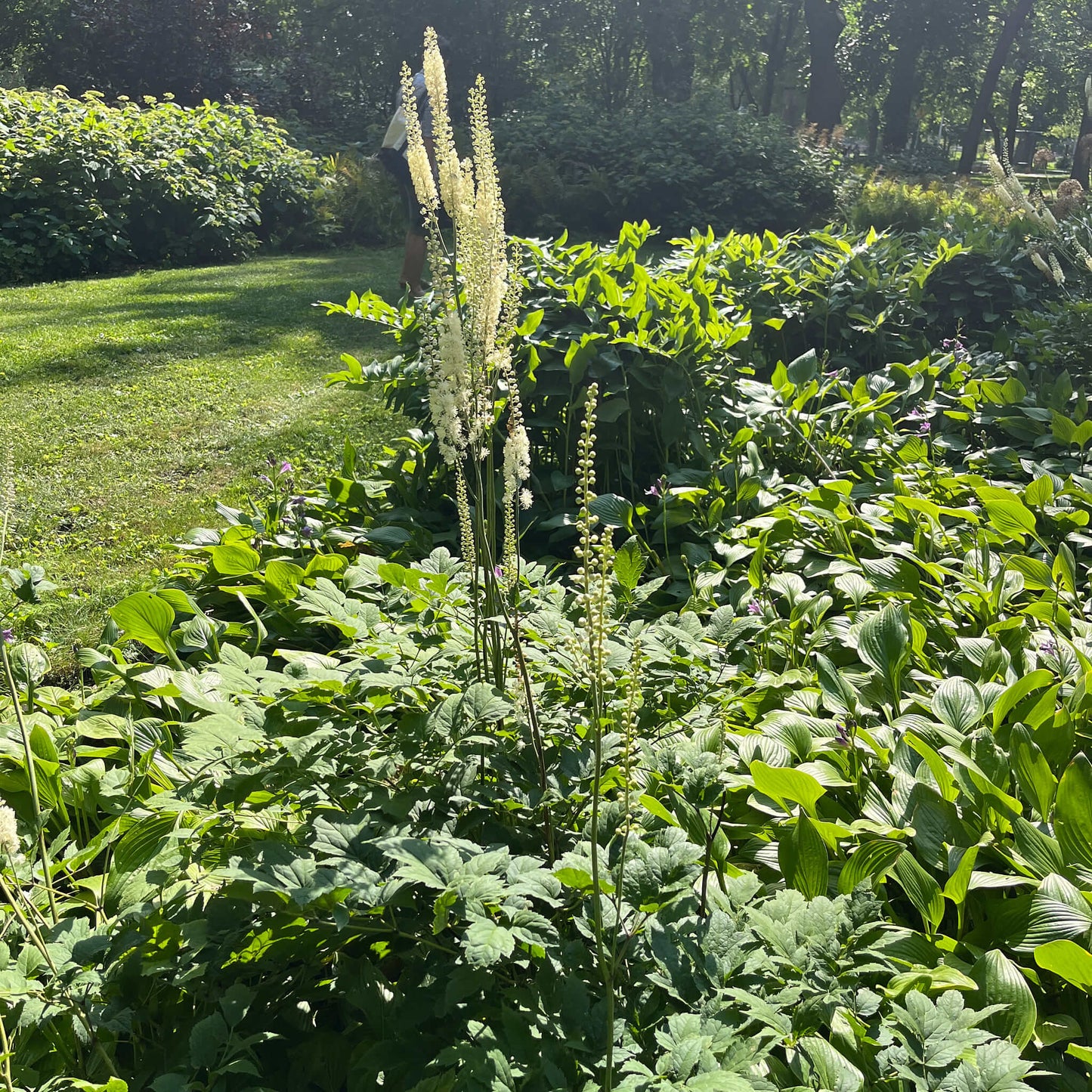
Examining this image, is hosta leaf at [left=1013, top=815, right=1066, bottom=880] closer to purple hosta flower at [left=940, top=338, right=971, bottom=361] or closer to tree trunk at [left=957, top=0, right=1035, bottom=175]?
purple hosta flower at [left=940, top=338, right=971, bottom=361]

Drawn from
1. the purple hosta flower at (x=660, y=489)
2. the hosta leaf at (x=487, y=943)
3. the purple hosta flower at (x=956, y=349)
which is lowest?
the purple hosta flower at (x=660, y=489)

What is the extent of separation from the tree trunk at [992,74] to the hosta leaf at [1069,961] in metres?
28.2

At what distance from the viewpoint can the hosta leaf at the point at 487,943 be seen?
1.23 meters

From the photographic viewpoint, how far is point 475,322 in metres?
1.94

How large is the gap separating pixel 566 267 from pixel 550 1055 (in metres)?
4.13

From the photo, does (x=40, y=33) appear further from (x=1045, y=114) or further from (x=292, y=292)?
(x=1045, y=114)

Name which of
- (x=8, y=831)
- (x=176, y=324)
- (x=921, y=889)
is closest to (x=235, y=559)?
(x=8, y=831)

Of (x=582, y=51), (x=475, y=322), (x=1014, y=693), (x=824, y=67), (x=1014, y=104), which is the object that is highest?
(x=582, y=51)

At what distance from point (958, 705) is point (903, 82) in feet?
107

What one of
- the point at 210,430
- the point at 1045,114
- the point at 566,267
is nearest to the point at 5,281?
the point at 210,430

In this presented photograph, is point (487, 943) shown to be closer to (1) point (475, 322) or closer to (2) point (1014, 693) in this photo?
(1) point (475, 322)

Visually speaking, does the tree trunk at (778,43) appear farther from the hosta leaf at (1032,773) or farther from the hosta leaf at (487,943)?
the hosta leaf at (487,943)

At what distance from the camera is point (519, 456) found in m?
1.91

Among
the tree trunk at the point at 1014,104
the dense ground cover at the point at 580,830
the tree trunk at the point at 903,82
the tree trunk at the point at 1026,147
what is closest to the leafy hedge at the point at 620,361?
the dense ground cover at the point at 580,830
